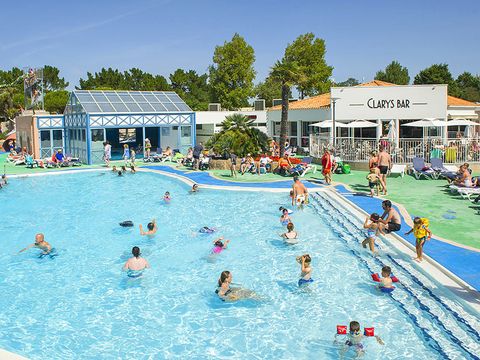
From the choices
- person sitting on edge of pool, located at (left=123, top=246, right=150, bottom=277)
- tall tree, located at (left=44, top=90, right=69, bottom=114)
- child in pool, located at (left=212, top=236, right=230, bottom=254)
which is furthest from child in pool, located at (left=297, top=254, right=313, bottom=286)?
tall tree, located at (left=44, top=90, right=69, bottom=114)

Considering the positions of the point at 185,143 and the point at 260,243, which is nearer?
the point at 260,243

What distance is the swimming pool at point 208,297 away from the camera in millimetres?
7797

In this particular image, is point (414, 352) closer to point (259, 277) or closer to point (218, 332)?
point (218, 332)

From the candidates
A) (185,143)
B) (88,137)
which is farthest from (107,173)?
(185,143)

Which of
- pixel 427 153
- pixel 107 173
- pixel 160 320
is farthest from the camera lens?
pixel 107 173

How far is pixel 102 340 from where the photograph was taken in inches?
323

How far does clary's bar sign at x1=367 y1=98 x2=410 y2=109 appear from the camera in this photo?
91.0 feet

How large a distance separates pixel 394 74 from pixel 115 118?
210 feet

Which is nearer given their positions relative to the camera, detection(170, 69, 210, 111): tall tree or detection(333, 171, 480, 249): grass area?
detection(333, 171, 480, 249): grass area

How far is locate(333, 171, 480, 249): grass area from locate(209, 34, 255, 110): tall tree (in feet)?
116

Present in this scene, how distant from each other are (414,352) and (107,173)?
23065 millimetres

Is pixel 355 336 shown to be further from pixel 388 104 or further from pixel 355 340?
pixel 388 104

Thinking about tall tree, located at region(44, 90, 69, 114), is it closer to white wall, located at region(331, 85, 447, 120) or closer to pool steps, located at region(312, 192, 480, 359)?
white wall, located at region(331, 85, 447, 120)

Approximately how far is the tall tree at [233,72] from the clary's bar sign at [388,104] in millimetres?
29605
